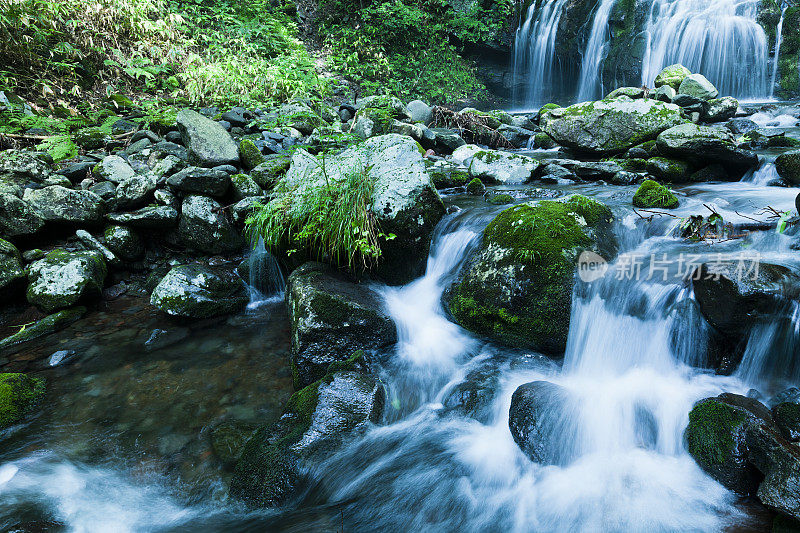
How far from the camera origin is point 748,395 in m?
2.75

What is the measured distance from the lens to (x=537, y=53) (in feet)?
58.4

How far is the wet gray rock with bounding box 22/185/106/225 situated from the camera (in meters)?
5.21

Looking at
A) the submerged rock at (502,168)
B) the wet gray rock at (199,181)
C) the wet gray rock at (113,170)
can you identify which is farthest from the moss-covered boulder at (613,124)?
the wet gray rock at (113,170)

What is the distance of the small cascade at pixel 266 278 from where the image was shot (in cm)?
538

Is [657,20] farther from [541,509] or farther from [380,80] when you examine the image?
[541,509]

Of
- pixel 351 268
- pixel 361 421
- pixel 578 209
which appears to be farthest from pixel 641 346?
Answer: pixel 351 268

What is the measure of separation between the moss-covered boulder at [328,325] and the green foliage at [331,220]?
18.0 inches

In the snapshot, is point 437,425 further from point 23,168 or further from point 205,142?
point 23,168

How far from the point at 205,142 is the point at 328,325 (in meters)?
4.57

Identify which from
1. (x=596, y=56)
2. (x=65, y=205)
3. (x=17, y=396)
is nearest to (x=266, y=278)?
(x=17, y=396)

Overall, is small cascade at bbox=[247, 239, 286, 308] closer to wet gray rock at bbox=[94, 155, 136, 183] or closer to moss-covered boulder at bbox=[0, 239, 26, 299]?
moss-covered boulder at bbox=[0, 239, 26, 299]

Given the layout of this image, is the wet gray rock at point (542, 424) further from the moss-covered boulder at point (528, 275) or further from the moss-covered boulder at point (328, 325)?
the moss-covered boulder at point (328, 325)

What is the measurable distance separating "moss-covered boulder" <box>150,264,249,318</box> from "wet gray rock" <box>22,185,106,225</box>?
1724 mm

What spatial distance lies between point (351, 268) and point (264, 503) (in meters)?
2.61
